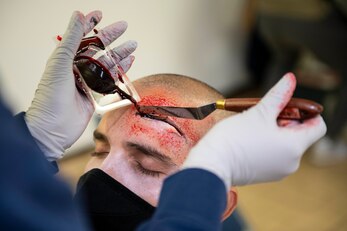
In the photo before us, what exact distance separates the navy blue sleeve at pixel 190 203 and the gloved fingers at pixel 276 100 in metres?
0.16

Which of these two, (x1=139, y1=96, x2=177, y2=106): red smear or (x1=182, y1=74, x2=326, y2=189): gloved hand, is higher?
(x1=182, y1=74, x2=326, y2=189): gloved hand

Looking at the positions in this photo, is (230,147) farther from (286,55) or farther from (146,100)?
(286,55)

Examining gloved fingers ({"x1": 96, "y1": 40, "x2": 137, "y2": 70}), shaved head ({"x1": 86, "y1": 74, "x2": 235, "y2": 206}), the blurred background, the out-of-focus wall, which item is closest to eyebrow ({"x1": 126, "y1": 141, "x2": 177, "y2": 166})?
shaved head ({"x1": 86, "y1": 74, "x2": 235, "y2": 206})

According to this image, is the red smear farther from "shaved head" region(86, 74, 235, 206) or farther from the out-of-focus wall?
the out-of-focus wall

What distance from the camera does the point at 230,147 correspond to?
2.79 ft

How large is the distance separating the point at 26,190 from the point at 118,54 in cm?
73

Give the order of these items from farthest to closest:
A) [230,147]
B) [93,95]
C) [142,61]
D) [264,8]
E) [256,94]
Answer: [256,94], [264,8], [142,61], [93,95], [230,147]

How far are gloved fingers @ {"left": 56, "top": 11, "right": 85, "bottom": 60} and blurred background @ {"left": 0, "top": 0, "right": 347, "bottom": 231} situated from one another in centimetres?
60

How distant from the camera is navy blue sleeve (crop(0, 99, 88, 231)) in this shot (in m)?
0.54

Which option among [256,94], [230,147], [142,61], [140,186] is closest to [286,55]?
[256,94]

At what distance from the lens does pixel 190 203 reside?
29.8 inches

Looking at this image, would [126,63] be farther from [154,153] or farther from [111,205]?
[111,205]

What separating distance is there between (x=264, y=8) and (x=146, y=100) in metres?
2.11

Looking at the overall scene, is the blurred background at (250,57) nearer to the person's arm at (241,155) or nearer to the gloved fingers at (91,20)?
the gloved fingers at (91,20)
